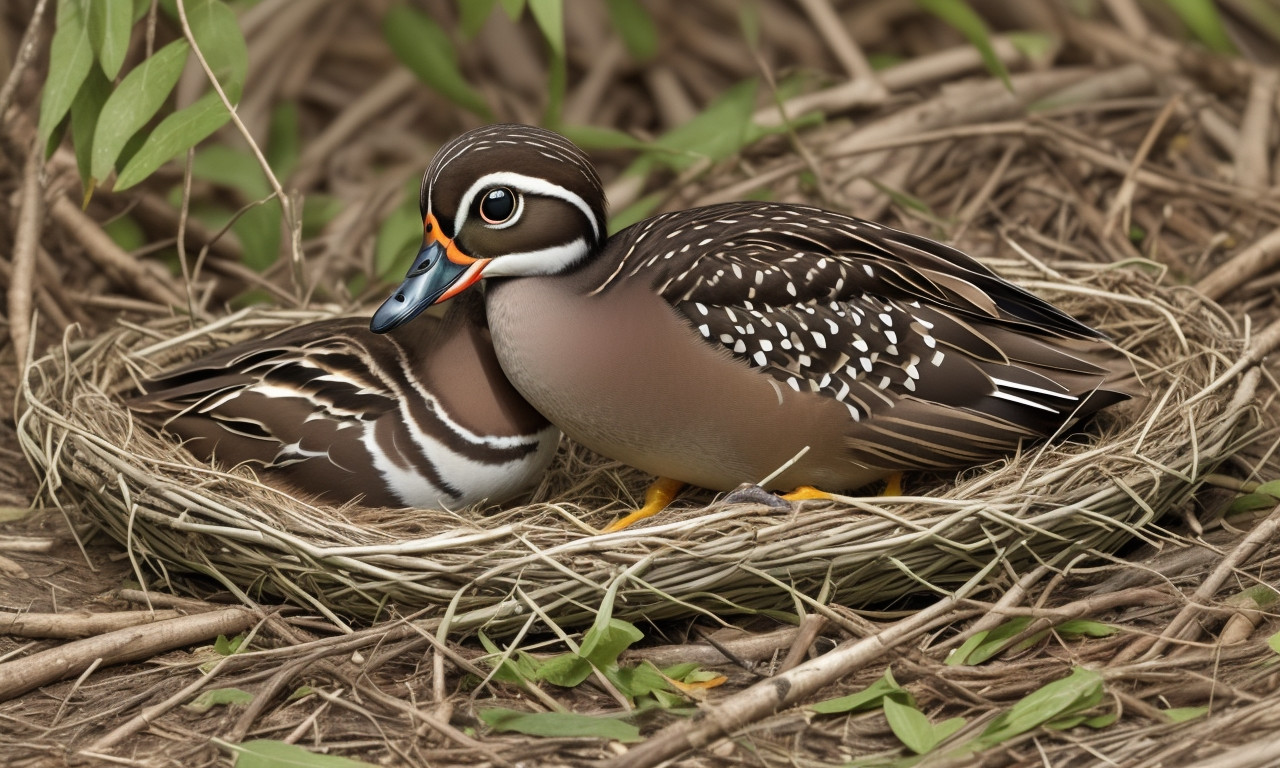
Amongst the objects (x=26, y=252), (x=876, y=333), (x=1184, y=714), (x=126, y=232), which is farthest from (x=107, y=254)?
(x=1184, y=714)

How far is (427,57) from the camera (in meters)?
4.29

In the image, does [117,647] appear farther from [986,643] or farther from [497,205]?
[986,643]

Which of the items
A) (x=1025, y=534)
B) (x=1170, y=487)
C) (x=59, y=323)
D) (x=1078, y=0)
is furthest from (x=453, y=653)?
(x=1078, y=0)

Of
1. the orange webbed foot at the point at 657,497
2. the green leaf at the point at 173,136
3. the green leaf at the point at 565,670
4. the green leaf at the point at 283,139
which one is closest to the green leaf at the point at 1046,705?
the green leaf at the point at 565,670

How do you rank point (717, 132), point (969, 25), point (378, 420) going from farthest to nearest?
1. point (717, 132)
2. point (969, 25)
3. point (378, 420)

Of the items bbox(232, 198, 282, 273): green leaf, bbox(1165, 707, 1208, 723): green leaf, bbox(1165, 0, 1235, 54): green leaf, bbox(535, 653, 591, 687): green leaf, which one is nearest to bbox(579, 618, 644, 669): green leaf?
bbox(535, 653, 591, 687): green leaf

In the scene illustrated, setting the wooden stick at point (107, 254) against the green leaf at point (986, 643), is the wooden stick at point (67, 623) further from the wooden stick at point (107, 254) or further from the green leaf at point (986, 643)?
the green leaf at point (986, 643)

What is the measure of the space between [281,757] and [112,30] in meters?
1.69

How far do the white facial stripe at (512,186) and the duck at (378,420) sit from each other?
0.35m

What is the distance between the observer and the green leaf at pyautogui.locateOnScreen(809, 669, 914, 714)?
2.26 meters

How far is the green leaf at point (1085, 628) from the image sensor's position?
8.01 feet

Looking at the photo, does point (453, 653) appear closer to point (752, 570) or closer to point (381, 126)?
point (752, 570)

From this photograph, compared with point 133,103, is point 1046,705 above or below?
below

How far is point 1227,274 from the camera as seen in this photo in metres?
3.47
